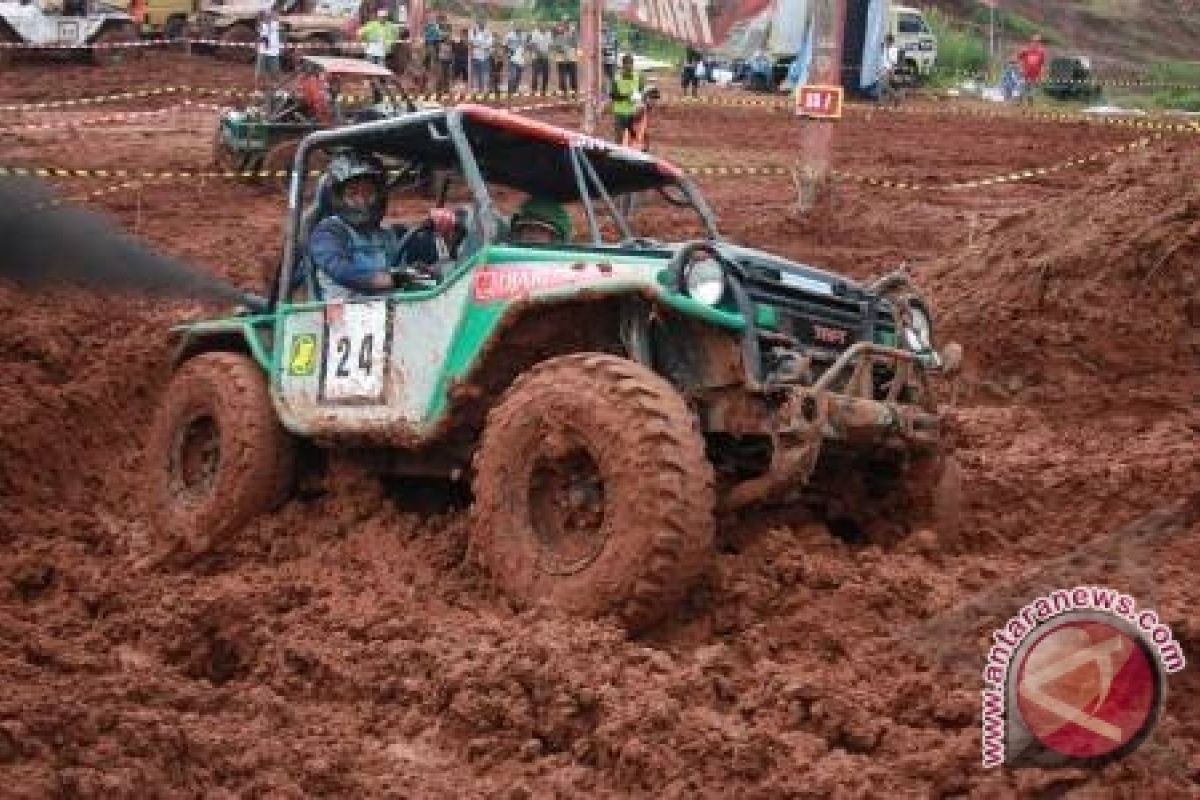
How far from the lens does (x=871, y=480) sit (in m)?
7.10

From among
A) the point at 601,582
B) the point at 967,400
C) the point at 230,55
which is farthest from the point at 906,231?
the point at 230,55

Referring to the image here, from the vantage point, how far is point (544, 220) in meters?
7.70

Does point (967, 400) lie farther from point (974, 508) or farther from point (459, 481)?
point (459, 481)

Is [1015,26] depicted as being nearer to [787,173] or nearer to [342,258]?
[787,173]

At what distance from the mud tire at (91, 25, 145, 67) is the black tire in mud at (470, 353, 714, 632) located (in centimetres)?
2664

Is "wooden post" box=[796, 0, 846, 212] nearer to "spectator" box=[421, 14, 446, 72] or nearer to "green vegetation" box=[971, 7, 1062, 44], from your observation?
"spectator" box=[421, 14, 446, 72]

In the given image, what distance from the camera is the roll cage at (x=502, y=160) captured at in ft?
23.8

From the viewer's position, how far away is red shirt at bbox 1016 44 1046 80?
37.5 meters

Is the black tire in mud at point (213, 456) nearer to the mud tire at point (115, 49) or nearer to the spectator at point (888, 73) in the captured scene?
the mud tire at point (115, 49)

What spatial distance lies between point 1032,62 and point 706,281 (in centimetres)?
3313

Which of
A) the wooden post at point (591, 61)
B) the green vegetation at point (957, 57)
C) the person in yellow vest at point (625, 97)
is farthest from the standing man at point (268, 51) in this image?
the green vegetation at point (957, 57)

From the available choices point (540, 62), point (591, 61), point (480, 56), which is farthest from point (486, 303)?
point (540, 62)

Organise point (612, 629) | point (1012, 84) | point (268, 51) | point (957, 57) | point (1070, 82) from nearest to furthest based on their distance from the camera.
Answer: point (612, 629) < point (268, 51) < point (1070, 82) < point (1012, 84) < point (957, 57)

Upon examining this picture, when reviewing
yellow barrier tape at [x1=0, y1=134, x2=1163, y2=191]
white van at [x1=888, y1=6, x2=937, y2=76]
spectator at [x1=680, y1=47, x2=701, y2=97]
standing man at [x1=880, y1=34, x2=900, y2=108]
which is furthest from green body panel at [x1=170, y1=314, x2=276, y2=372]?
white van at [x1=888, y1=6, x2=937, y2=76]
